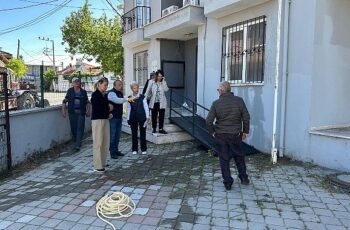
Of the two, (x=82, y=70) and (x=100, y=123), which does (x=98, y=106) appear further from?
(x=82, y=70)

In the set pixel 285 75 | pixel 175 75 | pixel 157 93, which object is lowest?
pixel 157 93

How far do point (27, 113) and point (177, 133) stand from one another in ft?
12.5

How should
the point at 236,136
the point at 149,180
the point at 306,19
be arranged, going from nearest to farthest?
the point at 236,136
the point at 149,180
the point at 306,19

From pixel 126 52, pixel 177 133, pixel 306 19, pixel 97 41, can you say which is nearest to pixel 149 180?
pixel 177 133

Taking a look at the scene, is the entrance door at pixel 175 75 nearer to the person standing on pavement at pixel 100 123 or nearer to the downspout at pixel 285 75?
the downspout at pixel 285 75

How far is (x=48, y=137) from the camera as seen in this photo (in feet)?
26.8

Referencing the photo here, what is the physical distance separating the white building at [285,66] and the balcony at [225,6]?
0.07ft

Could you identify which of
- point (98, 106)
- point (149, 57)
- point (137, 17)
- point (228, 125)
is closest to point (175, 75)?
point (149, 57)

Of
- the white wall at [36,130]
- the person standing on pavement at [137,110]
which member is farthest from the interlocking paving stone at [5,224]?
the person standing on pavement at [137,110]

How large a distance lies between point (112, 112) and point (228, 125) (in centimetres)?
297

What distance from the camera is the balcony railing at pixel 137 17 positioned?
1259 cm

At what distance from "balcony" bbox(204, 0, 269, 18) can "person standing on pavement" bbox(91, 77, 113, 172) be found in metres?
3.56

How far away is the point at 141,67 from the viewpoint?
45.5 feet

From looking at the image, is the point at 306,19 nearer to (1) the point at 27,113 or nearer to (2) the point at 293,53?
(2) the point at 293,53
